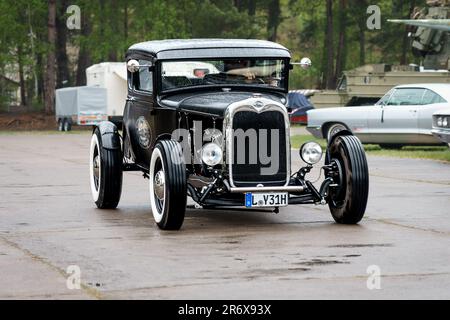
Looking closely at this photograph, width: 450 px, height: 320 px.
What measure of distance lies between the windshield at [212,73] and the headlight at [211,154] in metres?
1.62

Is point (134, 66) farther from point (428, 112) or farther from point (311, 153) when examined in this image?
point (428, 112)

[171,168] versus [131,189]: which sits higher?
[171,168]

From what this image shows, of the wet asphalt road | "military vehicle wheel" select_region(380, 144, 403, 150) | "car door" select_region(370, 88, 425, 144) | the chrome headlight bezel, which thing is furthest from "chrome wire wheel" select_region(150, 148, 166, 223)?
"military vehicle wheel" select_region(380, 144, 403, 150)

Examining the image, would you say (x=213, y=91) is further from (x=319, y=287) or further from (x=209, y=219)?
(x=319, y=287)

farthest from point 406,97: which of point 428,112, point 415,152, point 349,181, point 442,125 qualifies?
point 349,181

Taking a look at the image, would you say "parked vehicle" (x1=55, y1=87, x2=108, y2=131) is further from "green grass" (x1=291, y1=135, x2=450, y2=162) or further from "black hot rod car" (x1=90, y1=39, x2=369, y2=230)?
"black hot rod car" (x1=90, y1=39, x2=369, y2=230)

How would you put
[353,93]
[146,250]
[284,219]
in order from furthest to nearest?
[353,93] → [284,219] → [146,250]

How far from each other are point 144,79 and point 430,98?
13.6 metres

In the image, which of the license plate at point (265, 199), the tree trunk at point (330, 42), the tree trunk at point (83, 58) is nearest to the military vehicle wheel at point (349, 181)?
the license plate at point (265, 199)

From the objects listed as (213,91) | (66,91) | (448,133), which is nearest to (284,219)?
(213,91)

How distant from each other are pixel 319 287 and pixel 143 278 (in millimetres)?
1354

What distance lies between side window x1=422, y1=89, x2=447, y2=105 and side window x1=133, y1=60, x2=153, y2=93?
1317 centimetres

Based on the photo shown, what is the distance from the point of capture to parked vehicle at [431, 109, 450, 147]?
2159 cm

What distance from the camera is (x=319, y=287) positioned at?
8.14 metres
